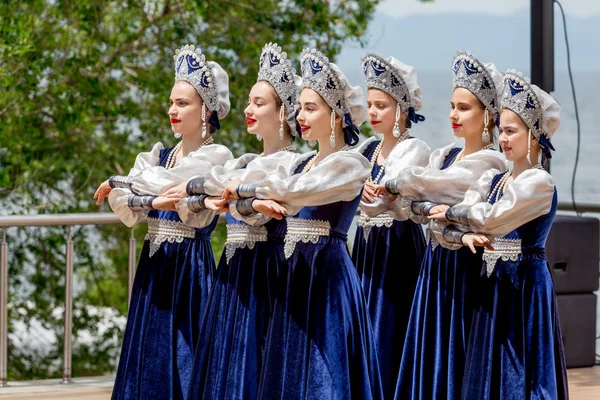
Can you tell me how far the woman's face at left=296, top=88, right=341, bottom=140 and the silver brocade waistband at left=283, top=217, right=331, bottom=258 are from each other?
0.32m

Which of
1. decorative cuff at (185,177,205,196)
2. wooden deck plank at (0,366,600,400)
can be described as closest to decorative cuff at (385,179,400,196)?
decorative cuff at (185,177,205,196)

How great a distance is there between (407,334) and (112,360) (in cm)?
448

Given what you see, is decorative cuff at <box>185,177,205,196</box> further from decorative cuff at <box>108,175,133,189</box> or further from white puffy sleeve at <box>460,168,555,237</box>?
white puffy sleeve at <box>460,168,555,237</box>

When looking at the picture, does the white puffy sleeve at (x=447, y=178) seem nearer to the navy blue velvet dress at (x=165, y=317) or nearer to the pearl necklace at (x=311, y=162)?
the pearl necklace at (x=311, y=162)

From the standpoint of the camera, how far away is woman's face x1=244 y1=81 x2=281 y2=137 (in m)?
4.32

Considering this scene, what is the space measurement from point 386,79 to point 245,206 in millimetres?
1111

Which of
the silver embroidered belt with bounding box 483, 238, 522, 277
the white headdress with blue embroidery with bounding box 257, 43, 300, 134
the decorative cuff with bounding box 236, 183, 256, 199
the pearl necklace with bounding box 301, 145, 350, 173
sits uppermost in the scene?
the white headdress with blue embroidery with bounding box 257, 43, 300, 134

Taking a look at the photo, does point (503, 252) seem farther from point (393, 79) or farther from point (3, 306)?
point (3, 306)

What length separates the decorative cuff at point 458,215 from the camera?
4016 millimetres

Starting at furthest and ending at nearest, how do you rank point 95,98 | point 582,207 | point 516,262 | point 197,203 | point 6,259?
point 95,98 → point 582,207 → point 6,259 → point 197,203 → point 516,262

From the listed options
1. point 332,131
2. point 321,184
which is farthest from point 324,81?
point 321,184

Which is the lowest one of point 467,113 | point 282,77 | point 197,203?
point 197,203

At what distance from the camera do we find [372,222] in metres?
4.84

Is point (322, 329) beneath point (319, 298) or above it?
beneath
